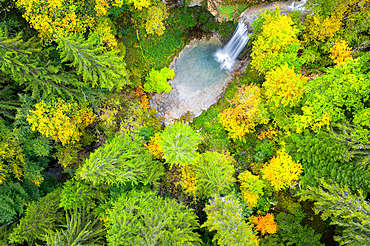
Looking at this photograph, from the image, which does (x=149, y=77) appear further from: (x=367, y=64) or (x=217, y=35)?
(x=367, y=64)

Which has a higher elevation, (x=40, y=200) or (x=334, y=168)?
(x=40, y=200)

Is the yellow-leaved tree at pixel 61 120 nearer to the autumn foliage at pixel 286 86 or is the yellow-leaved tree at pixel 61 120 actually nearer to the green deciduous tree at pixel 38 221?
the green deciduous tree at pixel 38 221

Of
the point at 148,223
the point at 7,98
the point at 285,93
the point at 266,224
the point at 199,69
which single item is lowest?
the point at 266,224

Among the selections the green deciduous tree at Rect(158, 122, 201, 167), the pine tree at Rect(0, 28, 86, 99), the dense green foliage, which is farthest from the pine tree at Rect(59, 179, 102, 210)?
the pine tree at Rect(0, 28, 86, 99)

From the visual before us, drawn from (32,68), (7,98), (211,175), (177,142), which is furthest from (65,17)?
(211,175)

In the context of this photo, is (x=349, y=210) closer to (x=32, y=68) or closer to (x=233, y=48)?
(x=233, y=48)

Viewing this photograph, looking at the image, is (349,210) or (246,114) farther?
(246,114)

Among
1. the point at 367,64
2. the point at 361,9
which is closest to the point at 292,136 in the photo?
the point at 367,64
